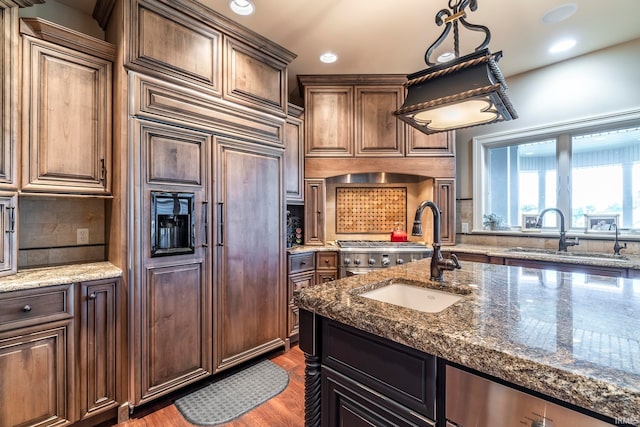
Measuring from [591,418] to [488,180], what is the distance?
11.1 feet

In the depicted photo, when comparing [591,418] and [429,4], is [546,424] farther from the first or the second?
[429,4]

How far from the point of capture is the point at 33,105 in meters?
1.70

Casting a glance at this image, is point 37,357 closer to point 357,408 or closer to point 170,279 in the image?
point 170,279

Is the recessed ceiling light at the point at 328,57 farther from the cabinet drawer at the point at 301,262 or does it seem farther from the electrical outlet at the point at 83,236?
the electrical outlet at the point at 83,236

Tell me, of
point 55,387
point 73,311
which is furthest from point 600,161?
point 55,387

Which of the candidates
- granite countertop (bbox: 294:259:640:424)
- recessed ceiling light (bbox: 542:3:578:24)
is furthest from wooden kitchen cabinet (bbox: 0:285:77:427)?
recessed ceiling light (bbox: 542:3:578:24)

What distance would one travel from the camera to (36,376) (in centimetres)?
152

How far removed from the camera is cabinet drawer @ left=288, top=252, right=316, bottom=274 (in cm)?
282

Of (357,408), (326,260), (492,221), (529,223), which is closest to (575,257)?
(529,223)

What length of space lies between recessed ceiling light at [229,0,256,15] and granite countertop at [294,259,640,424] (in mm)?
2080

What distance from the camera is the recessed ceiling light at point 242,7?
2.07 meters

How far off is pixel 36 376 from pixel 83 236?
3.14ft

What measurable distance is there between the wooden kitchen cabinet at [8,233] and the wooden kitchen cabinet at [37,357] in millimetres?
314

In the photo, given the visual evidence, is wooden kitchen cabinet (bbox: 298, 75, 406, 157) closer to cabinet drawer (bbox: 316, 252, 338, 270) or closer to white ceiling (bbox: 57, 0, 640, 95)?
white ceiling (bbox: 57, 0, 640, 95)
